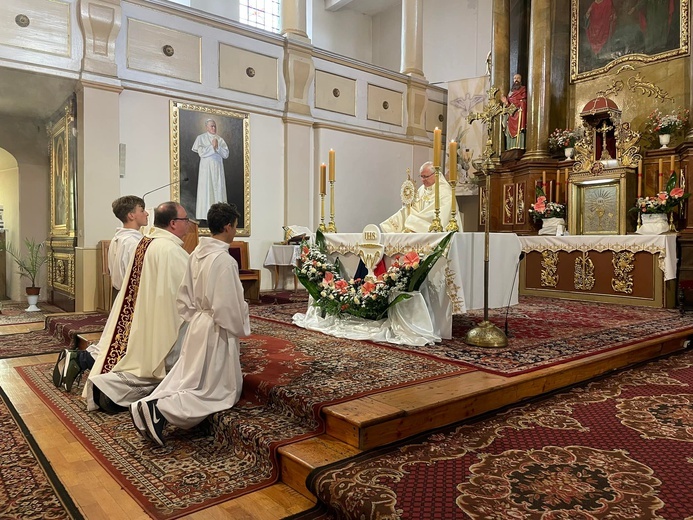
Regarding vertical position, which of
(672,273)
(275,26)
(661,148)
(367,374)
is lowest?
(367,374)

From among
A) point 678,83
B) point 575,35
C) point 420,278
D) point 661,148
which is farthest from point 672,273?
point 575,35

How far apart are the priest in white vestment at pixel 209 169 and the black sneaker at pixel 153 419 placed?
594cm

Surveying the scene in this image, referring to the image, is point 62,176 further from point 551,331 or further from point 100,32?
point 551,331

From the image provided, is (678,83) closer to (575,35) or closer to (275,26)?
(575,35)

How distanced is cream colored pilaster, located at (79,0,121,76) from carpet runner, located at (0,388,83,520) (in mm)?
5810

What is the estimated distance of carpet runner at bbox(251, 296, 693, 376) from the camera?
4027mm

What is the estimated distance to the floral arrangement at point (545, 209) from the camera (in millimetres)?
9086

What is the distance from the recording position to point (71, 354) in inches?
158

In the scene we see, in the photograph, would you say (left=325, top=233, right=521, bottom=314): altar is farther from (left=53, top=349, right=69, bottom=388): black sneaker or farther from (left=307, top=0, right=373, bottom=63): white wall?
(left=307, top=0, right=373, bottom=63): white wall

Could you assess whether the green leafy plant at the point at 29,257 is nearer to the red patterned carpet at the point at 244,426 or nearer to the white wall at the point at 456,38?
the red patterned carpet at the point at 244,426

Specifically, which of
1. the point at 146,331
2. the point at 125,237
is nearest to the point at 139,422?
the point at 146,331

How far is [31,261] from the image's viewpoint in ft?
28.9

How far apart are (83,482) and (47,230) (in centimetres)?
853

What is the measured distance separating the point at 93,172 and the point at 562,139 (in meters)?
7.79
